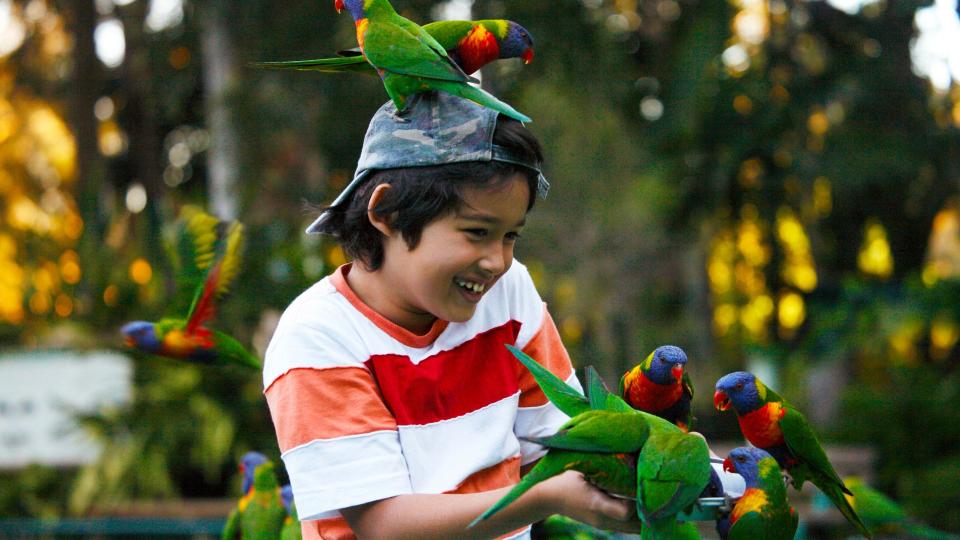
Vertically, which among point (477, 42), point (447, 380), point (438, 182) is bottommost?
point (447, 380)

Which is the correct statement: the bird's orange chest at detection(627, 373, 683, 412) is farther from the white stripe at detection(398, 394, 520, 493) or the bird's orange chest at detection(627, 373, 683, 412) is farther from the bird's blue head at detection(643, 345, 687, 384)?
the white stripe at detection(398, 394, 520, 493)

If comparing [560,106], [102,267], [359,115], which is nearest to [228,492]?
[102,267]

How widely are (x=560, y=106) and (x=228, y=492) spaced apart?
7.12 m

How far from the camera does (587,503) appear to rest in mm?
1403

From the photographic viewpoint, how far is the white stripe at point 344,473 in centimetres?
161

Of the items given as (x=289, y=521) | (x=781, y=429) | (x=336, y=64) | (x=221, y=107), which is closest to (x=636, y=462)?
(x=781, y=429)

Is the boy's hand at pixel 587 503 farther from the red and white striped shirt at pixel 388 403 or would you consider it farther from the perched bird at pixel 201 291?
the perched bird at pixel 201 291

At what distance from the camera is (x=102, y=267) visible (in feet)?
23.0

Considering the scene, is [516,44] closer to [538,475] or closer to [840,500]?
[538,475]

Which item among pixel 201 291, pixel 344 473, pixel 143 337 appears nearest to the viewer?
pixel 344 473

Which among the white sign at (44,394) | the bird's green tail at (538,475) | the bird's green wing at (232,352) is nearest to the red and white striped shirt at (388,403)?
the bird's green tail at (538,475)

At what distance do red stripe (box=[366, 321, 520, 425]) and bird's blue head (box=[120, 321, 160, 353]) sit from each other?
103 centimetres

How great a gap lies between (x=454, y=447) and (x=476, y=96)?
1.96 feet

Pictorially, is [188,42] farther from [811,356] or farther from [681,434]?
[681,434]
